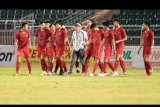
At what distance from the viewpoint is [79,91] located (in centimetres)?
1842

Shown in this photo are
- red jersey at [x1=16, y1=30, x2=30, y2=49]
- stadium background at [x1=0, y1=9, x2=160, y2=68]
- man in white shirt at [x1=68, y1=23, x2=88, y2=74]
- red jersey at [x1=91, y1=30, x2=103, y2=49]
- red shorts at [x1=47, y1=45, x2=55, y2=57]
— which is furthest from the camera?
stadium background at [x1=0, y1=9, x2=160, y2=68]

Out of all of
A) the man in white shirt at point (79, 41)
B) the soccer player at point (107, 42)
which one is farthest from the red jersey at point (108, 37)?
the man in white shirt at point (79, 41)

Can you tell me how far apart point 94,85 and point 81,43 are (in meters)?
6.51

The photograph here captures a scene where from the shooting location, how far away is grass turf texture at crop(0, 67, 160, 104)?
15.9m

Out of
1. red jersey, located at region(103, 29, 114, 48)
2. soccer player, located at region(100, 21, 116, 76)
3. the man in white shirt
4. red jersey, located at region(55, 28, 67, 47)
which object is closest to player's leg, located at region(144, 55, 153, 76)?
soccer player, located at region(100, 21, 116, 76)

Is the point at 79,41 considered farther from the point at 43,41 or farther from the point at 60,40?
the point at 43,41

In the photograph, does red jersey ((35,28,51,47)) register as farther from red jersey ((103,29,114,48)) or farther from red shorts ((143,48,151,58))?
red shorts ((143,48,151,58))

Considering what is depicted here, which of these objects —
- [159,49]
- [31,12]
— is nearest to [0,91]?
[159,49]

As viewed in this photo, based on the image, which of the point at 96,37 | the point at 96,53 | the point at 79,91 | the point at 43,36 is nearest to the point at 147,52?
the point at 96,53

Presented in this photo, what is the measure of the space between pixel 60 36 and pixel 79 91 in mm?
8923

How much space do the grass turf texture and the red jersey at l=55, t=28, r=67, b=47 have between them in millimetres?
4351

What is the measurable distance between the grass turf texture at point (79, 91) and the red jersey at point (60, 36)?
4351 mm

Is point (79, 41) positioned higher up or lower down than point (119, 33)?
lower down

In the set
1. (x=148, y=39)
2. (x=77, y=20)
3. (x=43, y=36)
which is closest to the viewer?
(x=148, y=39)
